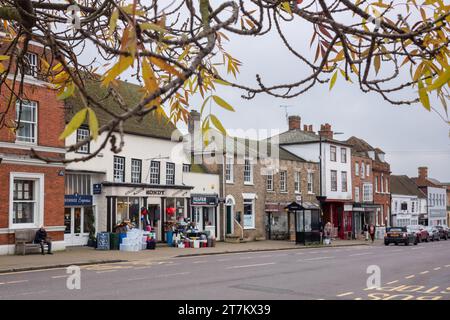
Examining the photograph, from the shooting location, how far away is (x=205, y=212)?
39.4m

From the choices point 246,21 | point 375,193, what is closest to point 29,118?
point 246,21

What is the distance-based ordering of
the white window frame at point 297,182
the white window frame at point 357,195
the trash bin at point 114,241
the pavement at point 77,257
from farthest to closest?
the white window frame at point 357,195, the white window frame at point 297,182, the trash bin at point 114,241, the pavement at point 77,257

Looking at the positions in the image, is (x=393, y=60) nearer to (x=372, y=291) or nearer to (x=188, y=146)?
(x=372, y=291)

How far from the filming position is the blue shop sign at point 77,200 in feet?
95.3

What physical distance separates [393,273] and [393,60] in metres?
16.1

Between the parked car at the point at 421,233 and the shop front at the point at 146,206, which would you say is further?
the parked car at the point at 421,233

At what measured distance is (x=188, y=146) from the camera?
40.2 metres

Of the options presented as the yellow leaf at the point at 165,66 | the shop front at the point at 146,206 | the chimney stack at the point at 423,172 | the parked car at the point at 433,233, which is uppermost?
the chimney stack at the point at 423,172

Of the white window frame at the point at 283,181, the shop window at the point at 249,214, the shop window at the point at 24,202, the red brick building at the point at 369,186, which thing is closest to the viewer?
the shop window at the point at 24,202

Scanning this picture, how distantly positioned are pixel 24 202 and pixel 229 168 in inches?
719

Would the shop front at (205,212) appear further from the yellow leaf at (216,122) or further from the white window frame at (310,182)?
the yellow leaf at (216,122)

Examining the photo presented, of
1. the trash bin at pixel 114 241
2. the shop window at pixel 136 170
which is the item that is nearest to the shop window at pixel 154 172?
the shop window at pixel 136 170

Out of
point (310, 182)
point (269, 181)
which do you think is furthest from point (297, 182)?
point (269, 181)

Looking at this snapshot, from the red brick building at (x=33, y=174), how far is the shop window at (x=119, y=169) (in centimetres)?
442
